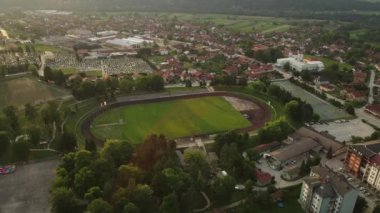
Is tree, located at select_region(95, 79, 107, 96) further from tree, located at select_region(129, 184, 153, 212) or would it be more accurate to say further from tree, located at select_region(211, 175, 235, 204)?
tree, located at select_region(211, 175, 235, 204)

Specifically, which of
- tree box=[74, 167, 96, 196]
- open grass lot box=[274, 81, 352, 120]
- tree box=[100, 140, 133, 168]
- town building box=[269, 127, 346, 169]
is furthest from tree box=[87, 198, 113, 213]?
open grass lot box=[274, 81, 352, 120]

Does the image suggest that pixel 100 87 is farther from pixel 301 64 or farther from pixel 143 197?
pixel 301 64

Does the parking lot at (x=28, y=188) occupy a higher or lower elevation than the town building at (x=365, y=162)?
lower

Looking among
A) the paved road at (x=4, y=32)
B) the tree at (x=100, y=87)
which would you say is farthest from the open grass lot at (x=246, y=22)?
the tree at (x=100, y=87)

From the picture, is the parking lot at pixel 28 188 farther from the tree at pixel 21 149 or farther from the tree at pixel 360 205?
the tree at pixel 360 205

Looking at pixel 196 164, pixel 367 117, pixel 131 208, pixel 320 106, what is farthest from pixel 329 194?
pixel 320 106

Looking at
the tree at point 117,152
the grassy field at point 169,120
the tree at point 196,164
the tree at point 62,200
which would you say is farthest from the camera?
the grassy field at point 169,120
